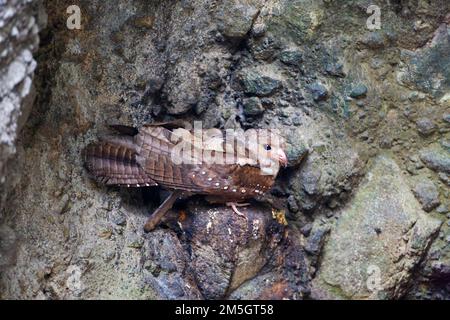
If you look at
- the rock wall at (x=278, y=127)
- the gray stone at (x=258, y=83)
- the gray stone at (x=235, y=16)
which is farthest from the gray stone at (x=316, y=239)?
the gray stone at (x=235, y=16)

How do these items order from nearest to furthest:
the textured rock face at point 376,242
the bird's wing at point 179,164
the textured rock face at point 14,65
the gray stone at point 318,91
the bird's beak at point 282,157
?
1. the textured rock face at point 14,65
2. the bird's wing at point 179,164
3. the bird's beak at point 282,157
4. the textured rock face at point 376,242
5. the gray stone at point 318,91

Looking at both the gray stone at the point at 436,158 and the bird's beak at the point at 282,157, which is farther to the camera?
the gray stone at the point at 436,158

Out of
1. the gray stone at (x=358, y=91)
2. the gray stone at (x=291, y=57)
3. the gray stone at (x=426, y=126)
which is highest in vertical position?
the gray stone at (x=291, y=57)

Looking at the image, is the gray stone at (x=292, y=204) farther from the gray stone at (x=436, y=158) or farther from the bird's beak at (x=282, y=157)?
the gray stone at (x=436, y=158)

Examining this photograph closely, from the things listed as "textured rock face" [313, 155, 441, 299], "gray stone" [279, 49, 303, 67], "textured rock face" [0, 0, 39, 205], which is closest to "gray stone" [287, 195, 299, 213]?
"textured rock face" [313, 155, 441, 299]

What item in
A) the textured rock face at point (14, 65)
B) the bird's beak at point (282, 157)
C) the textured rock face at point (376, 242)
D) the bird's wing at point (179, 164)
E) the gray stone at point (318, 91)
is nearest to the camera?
the textured rock face at point (14, 65)
